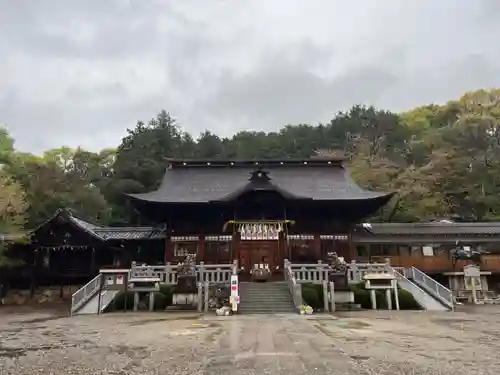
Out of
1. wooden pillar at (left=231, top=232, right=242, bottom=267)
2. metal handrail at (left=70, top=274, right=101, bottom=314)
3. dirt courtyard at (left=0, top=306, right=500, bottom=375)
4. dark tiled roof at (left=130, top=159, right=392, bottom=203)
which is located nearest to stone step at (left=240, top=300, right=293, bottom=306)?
dirt courtyard at (left=0, top=306, right=500, bottom=375)

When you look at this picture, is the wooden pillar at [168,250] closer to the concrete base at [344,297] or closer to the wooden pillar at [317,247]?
the wooden pillar at [317,247]

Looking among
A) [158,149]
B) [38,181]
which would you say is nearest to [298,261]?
[38,181]

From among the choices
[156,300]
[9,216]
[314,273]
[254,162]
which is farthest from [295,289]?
[9,216]

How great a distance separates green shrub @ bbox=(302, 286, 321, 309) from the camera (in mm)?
18969

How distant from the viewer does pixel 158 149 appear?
54969mm

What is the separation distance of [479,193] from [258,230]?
26549 mm

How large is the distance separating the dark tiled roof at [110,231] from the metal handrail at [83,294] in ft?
20.0

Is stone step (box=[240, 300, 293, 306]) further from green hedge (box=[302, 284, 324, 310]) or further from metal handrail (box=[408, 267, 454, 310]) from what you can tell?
metal handrail (box=[408, 267, 454, 310])

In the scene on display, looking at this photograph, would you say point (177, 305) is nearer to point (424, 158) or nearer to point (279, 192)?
point (279, 192)

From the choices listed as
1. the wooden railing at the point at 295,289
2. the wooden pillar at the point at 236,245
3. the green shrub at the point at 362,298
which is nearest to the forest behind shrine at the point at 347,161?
the wooden pillar at the point at 236,245

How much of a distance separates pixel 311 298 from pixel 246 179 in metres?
13.0

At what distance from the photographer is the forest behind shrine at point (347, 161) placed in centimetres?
3544

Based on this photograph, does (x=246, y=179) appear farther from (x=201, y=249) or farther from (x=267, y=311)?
(x=267, y=311)

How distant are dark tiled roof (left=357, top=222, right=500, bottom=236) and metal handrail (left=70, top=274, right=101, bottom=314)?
16.5 meters
